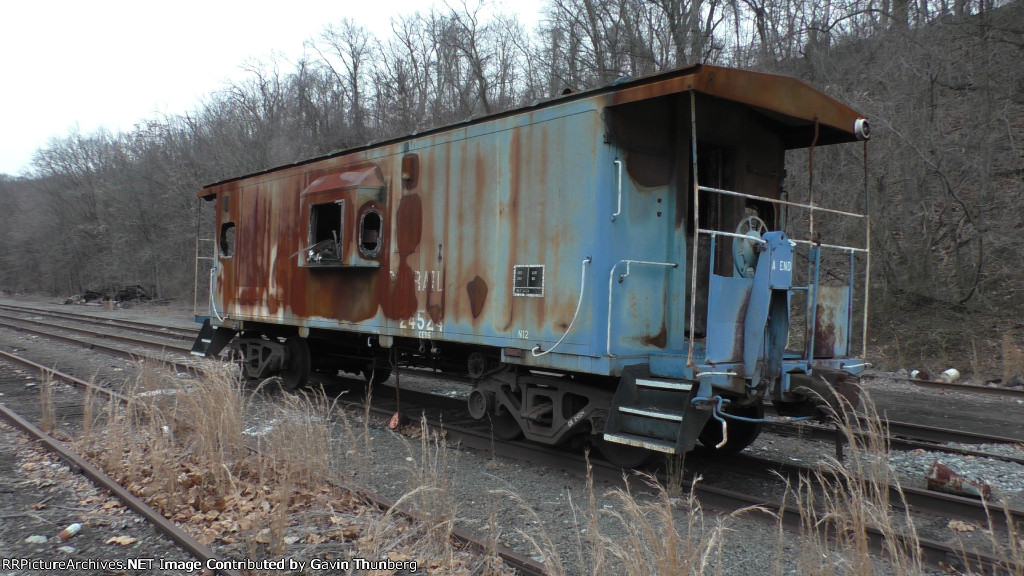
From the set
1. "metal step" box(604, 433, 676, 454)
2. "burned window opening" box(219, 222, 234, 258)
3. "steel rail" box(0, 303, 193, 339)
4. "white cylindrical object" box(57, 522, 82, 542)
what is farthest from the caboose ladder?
"steel rail" box(0, 303, 193, 339)

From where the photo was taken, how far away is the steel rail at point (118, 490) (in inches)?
164

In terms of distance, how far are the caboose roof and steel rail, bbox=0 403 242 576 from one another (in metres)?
4.35

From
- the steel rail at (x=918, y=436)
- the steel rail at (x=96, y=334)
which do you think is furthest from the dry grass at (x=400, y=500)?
the steel rail at (x=96, y=334)

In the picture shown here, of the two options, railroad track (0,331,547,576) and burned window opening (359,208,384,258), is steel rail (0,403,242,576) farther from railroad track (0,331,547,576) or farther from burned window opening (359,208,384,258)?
burned window opening (359,208,384,258)

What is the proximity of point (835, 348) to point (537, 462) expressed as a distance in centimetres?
299

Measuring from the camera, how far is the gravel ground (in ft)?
13.8

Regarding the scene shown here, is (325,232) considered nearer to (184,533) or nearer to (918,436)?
(184,533)

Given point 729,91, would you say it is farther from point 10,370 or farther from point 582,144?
point 10,370

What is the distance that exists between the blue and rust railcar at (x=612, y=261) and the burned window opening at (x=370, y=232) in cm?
3

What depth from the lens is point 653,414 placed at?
518cm

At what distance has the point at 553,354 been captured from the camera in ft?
19.2

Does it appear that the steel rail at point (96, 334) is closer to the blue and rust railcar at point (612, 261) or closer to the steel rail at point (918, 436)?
the blue and rust railcar at point (612, 261)

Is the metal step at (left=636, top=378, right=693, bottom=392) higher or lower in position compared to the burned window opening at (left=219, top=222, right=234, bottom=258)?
lower

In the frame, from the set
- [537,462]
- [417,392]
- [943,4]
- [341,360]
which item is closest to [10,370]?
[341,360]
